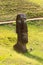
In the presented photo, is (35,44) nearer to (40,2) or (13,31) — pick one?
(13,31)

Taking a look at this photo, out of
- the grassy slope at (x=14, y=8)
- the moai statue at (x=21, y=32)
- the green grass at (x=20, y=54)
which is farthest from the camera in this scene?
the grassy slope at (x=14, y=8)

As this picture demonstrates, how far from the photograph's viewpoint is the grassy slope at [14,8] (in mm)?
26661

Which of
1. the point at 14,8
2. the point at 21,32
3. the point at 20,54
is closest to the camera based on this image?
the point at 20,54

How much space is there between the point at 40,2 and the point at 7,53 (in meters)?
15.6

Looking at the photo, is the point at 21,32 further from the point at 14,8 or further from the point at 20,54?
the point at 14,8

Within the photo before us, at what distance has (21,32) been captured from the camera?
17.4m

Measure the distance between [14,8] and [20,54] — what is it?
38.9ft

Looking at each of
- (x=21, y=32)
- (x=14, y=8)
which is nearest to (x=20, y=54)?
(x=21, y=32)

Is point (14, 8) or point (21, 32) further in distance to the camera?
point (14, 8)

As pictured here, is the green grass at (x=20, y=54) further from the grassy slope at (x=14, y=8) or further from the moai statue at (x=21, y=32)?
the grassy slope at (x=14, y=8)

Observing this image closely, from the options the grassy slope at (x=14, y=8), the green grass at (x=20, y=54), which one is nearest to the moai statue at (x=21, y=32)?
the green grass at (x=20, y=54)

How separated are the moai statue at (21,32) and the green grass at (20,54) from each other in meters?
0.49

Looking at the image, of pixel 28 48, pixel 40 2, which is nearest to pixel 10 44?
pixel 28 48

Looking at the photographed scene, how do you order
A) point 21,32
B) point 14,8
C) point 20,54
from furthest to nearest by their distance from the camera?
point 14,8, point 21,32, point 20,54
